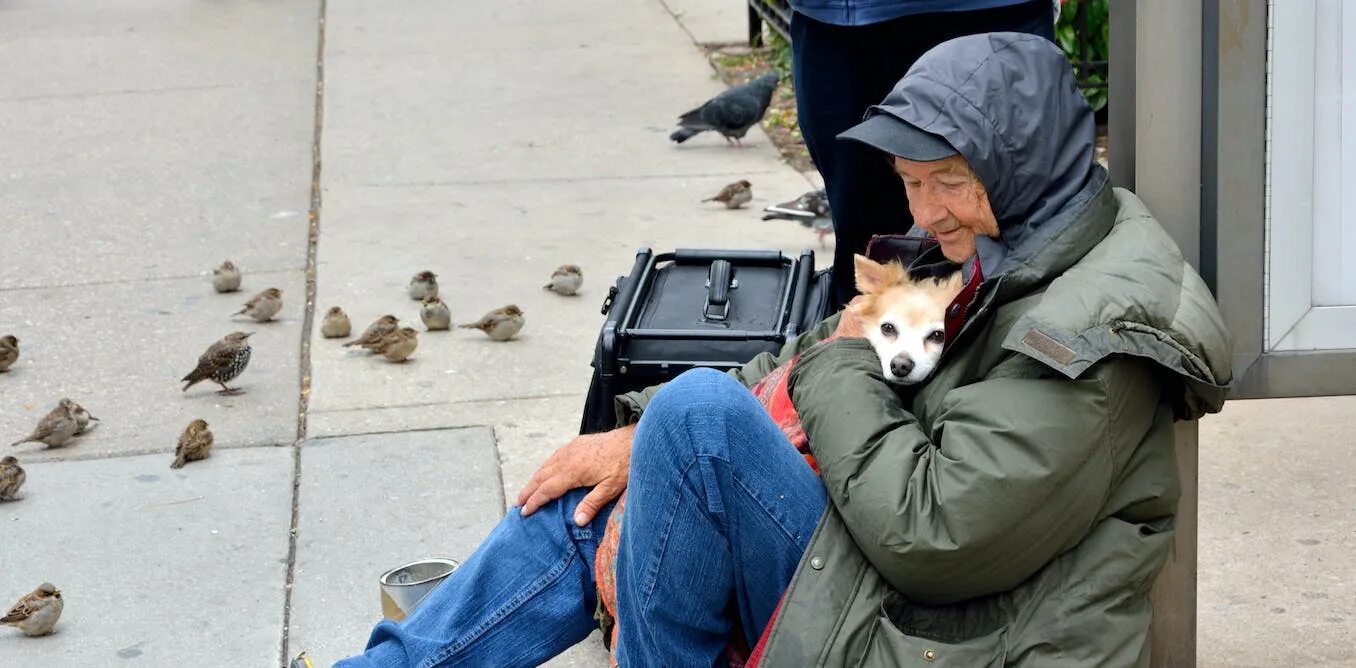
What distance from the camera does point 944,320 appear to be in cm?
281

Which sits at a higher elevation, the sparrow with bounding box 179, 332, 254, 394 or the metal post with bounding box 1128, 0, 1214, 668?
the metal post with bounding box 1128, 0, 1214, 668

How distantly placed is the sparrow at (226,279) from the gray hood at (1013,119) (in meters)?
4.67

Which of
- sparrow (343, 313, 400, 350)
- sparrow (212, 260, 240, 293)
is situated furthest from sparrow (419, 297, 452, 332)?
sparrow (212, 260, 240, 293)

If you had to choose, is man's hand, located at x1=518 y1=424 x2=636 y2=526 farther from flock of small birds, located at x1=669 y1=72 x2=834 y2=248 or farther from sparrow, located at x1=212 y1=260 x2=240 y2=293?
flock of small birds, located at x1=669 y1=72 x2=834 y2=248

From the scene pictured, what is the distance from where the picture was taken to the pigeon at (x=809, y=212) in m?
7.46

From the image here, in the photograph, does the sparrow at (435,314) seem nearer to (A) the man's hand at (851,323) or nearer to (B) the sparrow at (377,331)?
(B) the sparrow at (377,331)

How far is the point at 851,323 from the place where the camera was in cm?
319

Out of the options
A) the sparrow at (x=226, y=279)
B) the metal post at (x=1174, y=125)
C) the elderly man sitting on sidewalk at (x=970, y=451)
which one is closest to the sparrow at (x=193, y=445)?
the sparrow at (x=226, y=279)

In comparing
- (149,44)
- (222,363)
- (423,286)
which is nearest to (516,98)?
(149,44)

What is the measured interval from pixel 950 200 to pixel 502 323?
3.51 metres

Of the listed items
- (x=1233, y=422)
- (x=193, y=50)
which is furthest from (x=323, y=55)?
(x=1233, y=422)

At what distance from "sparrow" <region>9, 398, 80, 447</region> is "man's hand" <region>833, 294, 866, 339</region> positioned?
10.4 feet

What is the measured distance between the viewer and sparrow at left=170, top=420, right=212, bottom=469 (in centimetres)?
517

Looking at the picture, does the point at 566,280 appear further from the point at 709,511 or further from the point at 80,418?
the point at 709,511
